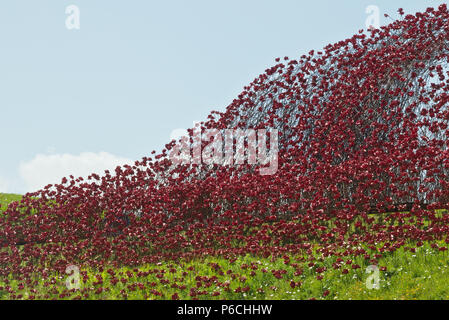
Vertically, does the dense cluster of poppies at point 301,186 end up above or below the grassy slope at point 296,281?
above

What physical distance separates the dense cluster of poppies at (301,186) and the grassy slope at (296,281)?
42 centimetres

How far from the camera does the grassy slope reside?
7672 millimetres

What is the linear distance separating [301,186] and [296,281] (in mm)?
4098

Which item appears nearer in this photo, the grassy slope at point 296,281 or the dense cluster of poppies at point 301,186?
the grassy slope at point 296,281

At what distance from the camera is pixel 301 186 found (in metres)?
12.3

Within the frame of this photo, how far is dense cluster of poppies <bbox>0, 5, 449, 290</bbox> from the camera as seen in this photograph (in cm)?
1110

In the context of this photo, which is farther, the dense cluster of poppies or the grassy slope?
the dense cluster of poppies

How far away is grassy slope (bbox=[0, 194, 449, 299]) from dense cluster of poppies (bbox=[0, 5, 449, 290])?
16.5 inches

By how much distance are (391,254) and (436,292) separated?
68.0 inches

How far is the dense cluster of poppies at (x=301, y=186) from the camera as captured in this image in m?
11.1

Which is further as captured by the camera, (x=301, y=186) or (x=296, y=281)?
(x=301, y=186)

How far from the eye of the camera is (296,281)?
8523 millimetres

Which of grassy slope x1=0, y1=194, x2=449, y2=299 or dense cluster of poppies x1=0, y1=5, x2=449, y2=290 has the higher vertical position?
dense cluster of poppies x1=0, y1=5, x2=449, y2=290

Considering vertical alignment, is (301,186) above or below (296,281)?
above
